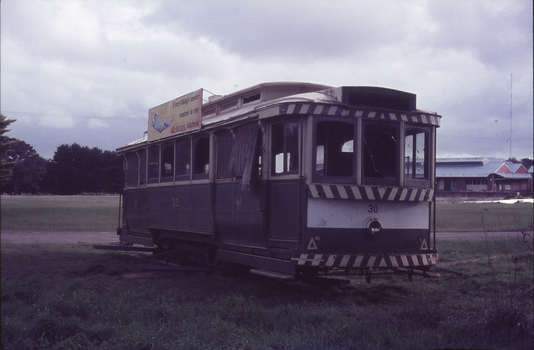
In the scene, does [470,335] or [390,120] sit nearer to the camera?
[470,335]

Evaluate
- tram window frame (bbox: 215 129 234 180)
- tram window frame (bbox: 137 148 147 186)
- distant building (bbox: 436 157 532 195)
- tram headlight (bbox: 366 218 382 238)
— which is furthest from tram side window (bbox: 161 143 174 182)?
distant building (bbox: 436 157 532 195)

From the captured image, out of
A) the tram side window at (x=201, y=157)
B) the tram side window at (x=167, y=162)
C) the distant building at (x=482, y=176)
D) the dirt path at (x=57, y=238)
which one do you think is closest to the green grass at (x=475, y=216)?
the distant building at (x=482, y=176)

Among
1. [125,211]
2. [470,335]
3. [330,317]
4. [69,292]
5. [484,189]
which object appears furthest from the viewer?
[484,189]

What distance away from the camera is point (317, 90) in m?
9.59

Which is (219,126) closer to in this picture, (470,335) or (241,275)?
(241,275)

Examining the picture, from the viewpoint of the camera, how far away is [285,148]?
8.40 m

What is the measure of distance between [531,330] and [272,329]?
2.97 m

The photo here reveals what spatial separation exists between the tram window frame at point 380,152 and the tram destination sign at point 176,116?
12.1 feet

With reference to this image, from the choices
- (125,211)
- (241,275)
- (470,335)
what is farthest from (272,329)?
(125,211)

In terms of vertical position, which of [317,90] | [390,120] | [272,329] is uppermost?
[317,90]

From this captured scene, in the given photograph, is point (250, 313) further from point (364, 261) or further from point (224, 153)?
point (224, 153)

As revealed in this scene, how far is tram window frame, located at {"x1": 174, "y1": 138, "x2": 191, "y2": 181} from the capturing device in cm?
1126

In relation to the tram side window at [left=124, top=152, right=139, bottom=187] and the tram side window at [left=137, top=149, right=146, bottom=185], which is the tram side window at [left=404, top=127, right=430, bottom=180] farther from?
the tram side window at [left=124, top=152, right=139, bottom=187]

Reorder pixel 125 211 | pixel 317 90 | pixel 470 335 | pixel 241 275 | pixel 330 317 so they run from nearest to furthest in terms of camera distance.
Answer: pixel 470 335
pixel 330 317
pixel 317 90
pixel 241 275
pixel 125 211
